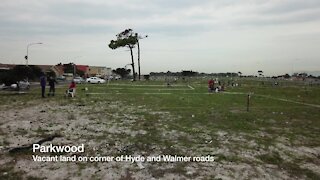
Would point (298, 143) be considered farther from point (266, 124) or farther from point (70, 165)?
point (70, 165)

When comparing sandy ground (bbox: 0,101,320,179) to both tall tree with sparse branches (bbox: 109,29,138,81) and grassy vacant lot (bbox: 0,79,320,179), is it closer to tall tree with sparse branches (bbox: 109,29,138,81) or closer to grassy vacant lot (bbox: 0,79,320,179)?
grassy vacant lot (bbox: 0,79,320,179)

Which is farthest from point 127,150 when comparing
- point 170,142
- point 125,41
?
point 125,41

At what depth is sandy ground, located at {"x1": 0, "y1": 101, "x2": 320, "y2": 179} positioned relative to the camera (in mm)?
7779

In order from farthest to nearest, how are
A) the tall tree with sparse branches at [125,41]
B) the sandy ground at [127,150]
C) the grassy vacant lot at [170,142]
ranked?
the tall tree with sparse branches at [125,41], the grassy vacant lot at [170,142], the sandy ground at [127,150]

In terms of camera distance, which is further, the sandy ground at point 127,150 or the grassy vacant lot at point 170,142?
the grassy vacant lot at point 170,142

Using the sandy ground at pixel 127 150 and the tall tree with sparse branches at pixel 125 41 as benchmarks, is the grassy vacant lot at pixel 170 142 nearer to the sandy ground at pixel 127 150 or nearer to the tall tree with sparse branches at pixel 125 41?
the sandy ground at pixel 127 150

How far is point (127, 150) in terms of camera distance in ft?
31.9

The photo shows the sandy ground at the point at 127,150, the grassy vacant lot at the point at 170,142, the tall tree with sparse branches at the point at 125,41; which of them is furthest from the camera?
the tall tree with sparse branches at the point at 125,41

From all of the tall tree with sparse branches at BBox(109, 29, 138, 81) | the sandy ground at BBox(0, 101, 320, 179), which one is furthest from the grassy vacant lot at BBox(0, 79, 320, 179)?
the tall tree with sparse branches at BBox(109, 29, 138, 81)

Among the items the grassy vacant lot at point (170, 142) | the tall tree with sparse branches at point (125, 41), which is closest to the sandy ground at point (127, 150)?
the grassy vacant lot at point (170, 142)

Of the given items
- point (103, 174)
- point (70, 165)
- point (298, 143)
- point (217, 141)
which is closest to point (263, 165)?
point (217, 141)

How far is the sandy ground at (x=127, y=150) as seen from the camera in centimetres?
778

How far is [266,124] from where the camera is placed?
15312 mm

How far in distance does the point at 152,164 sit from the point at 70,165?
6.68ft
